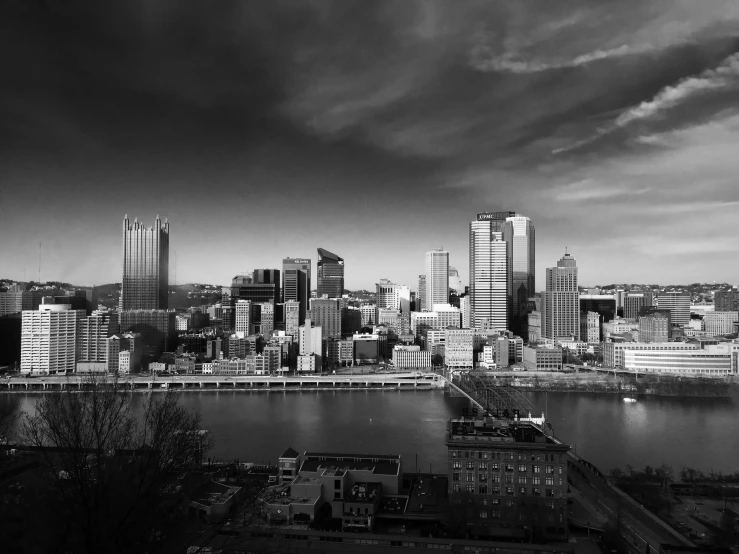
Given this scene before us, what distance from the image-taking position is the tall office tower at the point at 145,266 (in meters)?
16.9

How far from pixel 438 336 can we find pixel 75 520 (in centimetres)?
1626

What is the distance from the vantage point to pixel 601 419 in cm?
824

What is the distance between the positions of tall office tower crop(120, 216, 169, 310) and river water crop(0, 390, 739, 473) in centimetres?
627

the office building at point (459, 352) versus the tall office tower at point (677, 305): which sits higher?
the tall office tower at point (677, 305)

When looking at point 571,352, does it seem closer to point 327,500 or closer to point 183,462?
point 327,500

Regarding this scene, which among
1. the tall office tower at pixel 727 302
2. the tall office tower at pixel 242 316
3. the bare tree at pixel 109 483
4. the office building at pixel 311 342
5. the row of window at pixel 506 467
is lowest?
the row of window at pixel 506 467

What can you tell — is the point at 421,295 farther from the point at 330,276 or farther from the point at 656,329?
the point at 656,329

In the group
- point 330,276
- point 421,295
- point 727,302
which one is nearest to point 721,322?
point 727,302

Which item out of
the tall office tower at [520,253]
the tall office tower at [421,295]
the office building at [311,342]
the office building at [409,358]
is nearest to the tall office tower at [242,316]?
the office building at [311,342]

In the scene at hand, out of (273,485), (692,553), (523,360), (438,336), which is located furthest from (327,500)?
(438,336)

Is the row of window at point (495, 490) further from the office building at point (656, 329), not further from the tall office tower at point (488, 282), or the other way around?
the tall office tower at point (488, 282)

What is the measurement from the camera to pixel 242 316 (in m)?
19.6

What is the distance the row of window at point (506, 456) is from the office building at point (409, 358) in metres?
10.7

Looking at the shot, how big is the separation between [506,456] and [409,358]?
10935 mm
